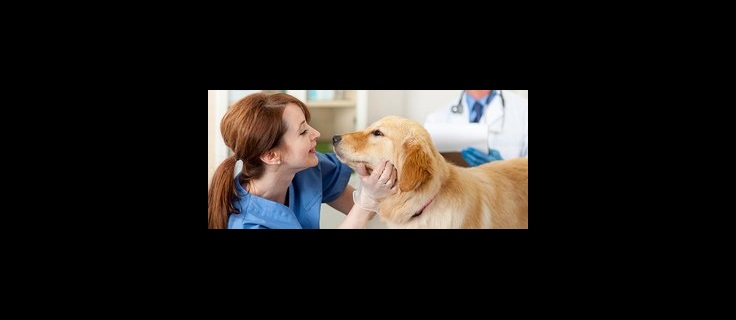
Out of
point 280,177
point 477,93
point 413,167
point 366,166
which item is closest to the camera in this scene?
point 413,167

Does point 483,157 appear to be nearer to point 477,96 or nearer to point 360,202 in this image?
point 477,96

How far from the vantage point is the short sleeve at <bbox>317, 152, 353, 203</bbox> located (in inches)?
84.4

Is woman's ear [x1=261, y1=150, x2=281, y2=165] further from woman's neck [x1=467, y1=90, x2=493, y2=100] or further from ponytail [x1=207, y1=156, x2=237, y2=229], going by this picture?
woman's neck [x1=467, y1=90, x2=493, y2=100]

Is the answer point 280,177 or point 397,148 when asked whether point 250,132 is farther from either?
point 397,148

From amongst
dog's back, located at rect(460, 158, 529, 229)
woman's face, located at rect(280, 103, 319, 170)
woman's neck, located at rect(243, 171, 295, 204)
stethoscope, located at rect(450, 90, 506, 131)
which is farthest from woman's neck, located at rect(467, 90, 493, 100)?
woman's neck, located at rect(243, 171, 295, 204)

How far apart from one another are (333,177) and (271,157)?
0.94ft

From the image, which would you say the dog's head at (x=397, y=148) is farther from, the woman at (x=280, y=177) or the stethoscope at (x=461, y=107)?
the stethoscope at (x=461, y=107)

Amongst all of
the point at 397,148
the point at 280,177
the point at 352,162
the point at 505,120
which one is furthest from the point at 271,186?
the point at 505,120

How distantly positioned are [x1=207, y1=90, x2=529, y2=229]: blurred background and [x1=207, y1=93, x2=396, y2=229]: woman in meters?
0.05

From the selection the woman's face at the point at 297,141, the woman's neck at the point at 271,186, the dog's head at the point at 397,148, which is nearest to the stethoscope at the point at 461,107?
the dog's head at the point at 397,148

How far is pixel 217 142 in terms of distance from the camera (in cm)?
206

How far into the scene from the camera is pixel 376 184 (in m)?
1.98

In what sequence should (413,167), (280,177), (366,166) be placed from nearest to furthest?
(413,167), (366,166), (280,177)

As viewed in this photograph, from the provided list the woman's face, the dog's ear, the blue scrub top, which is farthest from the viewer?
the blue scrub top
